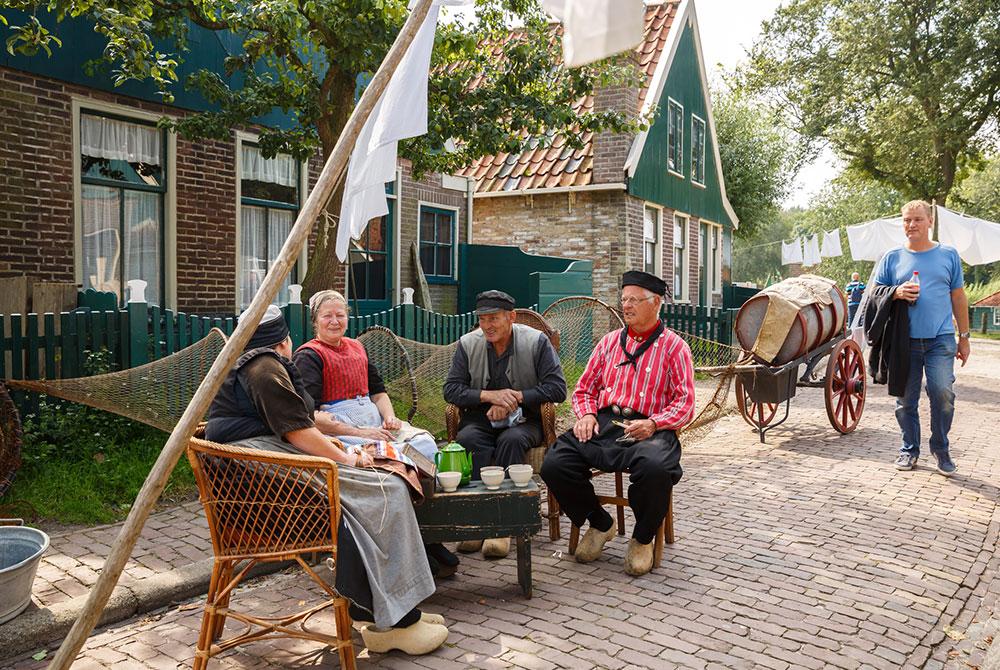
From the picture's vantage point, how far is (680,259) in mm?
20375

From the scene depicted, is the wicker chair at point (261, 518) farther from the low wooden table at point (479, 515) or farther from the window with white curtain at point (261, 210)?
the window with white curtain at point (261, 210)

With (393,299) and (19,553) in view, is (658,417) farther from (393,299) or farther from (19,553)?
(393,299)

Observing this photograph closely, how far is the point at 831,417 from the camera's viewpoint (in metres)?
8.82

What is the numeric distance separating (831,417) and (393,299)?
24.4 feet

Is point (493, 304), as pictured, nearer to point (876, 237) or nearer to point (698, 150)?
point (698, 150)

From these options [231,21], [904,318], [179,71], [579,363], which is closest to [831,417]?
[904,318]

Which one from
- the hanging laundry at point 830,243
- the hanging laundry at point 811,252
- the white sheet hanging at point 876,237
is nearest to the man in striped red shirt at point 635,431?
the white sheet hanging at point 876,237

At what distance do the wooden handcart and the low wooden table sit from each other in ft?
14.6

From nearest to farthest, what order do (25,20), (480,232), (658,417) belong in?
(658,417) < (25,20) < (480,232)

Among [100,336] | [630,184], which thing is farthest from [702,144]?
[100,336]

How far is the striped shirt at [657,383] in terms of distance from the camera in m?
4.83

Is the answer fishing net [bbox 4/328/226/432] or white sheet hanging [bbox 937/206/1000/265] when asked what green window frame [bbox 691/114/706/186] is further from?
fishing net [bbox 4/328/226/432]

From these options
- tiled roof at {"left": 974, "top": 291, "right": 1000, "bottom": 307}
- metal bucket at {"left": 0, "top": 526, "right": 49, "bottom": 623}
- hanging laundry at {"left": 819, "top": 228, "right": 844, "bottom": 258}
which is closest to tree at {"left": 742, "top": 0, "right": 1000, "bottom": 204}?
hanging laundry at {"left": 819, "top": 228, "right": 844, "bottom": 258}

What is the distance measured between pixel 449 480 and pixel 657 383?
5.06ft
